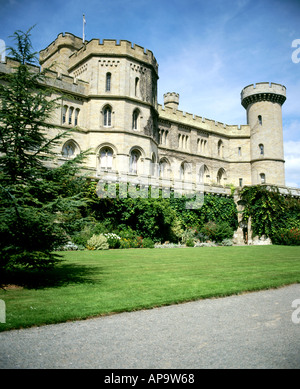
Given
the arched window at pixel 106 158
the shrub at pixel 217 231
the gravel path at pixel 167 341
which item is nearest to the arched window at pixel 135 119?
the arched window at pixel 106 158

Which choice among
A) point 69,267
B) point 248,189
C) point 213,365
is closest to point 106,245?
point 69,267

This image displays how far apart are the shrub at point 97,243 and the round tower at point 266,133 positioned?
75.4 ft

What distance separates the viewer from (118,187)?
59.5 feet

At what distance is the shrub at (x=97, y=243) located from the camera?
14.7m

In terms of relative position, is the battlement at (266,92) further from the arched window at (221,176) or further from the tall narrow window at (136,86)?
the tall narrow window at (136,86)

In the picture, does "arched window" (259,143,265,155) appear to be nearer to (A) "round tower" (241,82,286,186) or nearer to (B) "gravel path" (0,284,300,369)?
(A) "round tower" (241,82,286,186)

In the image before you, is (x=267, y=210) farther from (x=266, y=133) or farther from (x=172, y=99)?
(x=172, y=99)

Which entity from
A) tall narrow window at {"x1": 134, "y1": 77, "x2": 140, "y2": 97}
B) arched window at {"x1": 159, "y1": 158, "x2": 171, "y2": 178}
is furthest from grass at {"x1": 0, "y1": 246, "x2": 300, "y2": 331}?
arched window at {"x1": 159, "y1": 158, "x2": 171, "y2": 178}

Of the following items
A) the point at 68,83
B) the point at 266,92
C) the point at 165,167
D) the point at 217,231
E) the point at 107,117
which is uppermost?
the point at 266,92

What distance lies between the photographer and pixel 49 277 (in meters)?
7.31

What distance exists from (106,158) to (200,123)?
13768mm

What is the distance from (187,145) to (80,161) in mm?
25316

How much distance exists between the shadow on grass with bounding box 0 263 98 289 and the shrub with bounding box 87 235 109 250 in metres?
6.05

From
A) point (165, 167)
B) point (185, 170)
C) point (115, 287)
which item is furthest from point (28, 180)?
point (185, 170)
